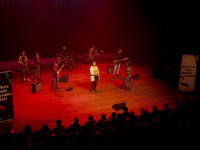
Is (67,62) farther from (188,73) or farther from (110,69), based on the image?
(188,73)

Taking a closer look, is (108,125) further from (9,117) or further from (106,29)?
(106,29)

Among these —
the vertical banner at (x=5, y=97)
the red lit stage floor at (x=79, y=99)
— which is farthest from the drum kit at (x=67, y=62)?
the vertical banner at (x=5, y=97)

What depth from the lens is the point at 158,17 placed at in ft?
43.2

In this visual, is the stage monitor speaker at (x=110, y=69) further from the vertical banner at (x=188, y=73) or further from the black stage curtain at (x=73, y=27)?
the vertical banner at (x=188, y=73)

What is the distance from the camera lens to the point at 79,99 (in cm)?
1005

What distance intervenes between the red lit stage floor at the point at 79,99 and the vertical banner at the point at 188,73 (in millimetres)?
521

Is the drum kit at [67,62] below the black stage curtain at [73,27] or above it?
below

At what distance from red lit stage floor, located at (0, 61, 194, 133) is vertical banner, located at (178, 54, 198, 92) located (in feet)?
1.71

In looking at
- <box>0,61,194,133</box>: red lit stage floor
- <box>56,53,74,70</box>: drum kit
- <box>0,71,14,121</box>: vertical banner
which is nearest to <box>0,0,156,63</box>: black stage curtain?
<box>56,53,74,70</box>: drum kit

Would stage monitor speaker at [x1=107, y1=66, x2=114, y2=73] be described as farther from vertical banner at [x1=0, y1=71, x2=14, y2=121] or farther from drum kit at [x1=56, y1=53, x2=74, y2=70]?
vertical banner at [x1=0, y1=71, x2=14, y2=121]

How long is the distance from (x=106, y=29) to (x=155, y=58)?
272 inches

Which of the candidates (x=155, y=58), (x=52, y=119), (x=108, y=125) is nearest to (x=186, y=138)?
(x=108, y=125)

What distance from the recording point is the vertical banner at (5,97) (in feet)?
24.5

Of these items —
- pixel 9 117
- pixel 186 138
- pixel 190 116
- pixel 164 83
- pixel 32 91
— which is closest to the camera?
pixel 186 138
